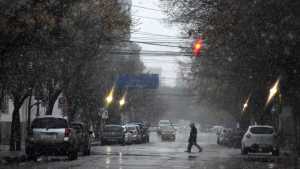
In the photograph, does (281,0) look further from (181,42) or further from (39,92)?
(181,42)

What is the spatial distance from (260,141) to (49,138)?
1506cm

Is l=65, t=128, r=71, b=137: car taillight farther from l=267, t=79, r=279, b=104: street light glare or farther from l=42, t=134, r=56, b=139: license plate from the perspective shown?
l=267, t=79, r=279, b=104: street light glare

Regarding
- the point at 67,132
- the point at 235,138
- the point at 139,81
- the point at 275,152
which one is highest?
the point at 139,81

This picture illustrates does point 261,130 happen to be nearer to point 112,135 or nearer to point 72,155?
point 72,155

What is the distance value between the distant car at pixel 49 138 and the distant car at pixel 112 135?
2744cm

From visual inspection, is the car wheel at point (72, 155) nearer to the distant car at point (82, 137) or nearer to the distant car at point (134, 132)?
the distant car at point (82, 137)

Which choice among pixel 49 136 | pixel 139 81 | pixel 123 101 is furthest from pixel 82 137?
pixel 123 101

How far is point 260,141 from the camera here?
44.3m

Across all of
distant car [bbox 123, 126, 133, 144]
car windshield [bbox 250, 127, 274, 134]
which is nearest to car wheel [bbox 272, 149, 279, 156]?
car windshield [bbox 250, 127, 274, 134]

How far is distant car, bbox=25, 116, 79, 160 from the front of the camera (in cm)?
3334

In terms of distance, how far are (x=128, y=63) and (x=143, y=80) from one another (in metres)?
18.4

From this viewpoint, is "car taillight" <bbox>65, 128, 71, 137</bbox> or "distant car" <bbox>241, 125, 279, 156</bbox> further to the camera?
"distant car" <bbox>241, 125, 279, 156</bbox>

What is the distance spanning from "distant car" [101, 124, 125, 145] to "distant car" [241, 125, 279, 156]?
18.3 metres

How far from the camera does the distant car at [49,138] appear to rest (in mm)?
33344
